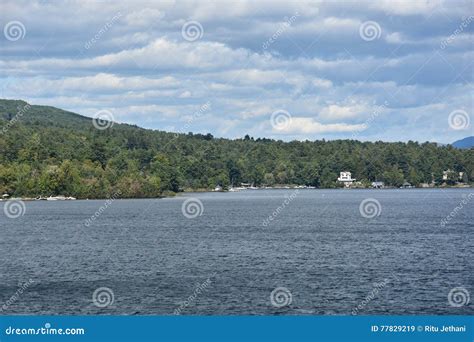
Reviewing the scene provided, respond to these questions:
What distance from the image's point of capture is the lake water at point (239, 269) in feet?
166

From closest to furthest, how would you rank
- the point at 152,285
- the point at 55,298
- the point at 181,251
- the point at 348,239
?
the point at 55,298, the point at 152,285, the point at 181,251, the point at 348,239

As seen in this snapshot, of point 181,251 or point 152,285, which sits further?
point 181,251

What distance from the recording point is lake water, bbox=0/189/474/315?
50.7 meters

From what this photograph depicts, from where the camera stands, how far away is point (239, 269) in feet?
219

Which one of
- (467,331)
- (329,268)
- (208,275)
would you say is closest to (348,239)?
(329,268)

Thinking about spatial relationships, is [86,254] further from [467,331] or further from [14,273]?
[467,331]

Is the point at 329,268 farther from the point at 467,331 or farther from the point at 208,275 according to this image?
the point at 467,331

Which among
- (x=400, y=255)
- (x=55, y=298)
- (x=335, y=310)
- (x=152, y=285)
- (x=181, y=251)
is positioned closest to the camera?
(x=335, y=310)

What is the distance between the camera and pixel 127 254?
3137 inches

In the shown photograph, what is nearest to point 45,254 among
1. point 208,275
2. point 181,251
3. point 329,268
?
point 181,251

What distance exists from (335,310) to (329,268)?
1872 cm

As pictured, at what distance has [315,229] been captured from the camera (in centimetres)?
11238

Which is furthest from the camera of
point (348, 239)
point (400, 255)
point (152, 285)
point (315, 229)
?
point (315, 229)

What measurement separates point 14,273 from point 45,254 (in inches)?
572
